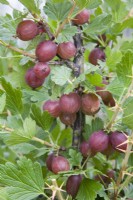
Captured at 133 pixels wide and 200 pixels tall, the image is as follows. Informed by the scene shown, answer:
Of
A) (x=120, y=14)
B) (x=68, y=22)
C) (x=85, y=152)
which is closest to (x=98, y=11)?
(x=120, y=14)

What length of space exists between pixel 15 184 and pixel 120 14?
0.33m

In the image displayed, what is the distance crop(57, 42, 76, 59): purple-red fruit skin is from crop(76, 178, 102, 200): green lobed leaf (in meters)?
0.17

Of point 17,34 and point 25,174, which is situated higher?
point 17,34

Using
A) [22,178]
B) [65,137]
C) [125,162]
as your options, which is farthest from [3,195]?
[65,137]

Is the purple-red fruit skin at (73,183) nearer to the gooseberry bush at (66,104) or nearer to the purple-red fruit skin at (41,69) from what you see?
the gooseberry bush at (66,104)

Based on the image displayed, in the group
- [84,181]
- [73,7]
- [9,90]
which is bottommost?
[84,181]

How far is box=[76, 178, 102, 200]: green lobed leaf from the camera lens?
57cm

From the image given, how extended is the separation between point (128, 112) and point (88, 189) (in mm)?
115

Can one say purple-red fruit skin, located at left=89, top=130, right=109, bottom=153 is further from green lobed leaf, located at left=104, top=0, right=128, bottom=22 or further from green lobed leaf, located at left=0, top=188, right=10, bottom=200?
green lobed leaf, located at left=104, top=0, right=128, bottom=22

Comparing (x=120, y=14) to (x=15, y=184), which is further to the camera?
(x=120, y=14)

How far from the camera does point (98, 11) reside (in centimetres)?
73

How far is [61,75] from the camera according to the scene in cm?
56

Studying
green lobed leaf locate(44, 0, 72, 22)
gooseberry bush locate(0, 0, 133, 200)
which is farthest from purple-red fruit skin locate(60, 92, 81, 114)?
green lobed leaf locate(44, 0, 72, 22)

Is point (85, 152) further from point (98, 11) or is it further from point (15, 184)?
point (98, 11)
